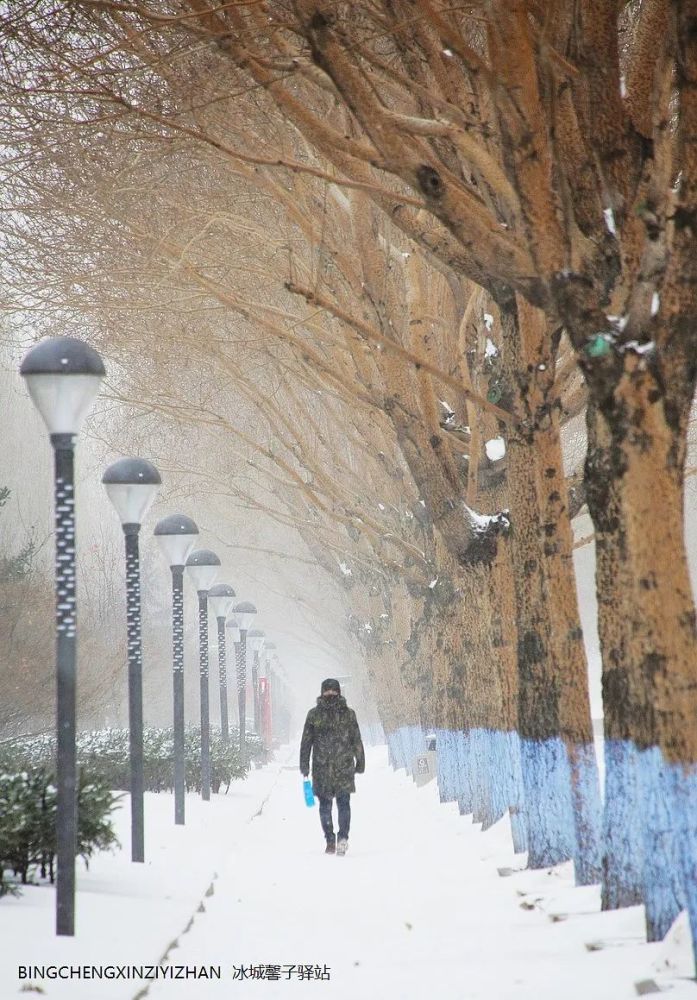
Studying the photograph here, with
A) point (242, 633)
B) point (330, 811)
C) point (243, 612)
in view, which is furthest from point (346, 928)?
point (242, 633)

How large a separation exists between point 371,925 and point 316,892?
1.81 m

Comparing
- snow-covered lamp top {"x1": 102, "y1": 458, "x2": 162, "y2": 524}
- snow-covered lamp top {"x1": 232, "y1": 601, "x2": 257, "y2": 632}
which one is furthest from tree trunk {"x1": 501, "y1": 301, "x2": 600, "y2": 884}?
snow-covered lamp top {"x1": 232, "y1": 601, "x2": 257, "y2": 632}

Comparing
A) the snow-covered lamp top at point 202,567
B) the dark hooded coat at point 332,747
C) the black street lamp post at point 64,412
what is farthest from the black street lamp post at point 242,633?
the black street lamp post at point 64,412

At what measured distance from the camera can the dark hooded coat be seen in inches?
545

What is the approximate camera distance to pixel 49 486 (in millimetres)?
40156

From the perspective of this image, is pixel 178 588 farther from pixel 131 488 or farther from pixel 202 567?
pixel 131 488

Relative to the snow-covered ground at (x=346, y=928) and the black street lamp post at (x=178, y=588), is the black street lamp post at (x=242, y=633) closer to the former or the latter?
the black street lamp post at (x=178, y=588)

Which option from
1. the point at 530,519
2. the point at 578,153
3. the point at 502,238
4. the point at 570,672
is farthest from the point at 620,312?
the point at 530,519

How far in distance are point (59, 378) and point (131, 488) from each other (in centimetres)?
378

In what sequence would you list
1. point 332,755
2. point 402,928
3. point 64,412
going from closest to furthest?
1. point 402,928
2. point 64,412
3. point 332,755

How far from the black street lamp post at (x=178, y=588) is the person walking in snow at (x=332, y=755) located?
9.88 ft

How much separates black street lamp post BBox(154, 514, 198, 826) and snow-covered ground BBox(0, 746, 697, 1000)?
81.1 inches

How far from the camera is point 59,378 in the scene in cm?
900

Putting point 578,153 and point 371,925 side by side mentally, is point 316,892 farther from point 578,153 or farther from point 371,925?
point 578,153
